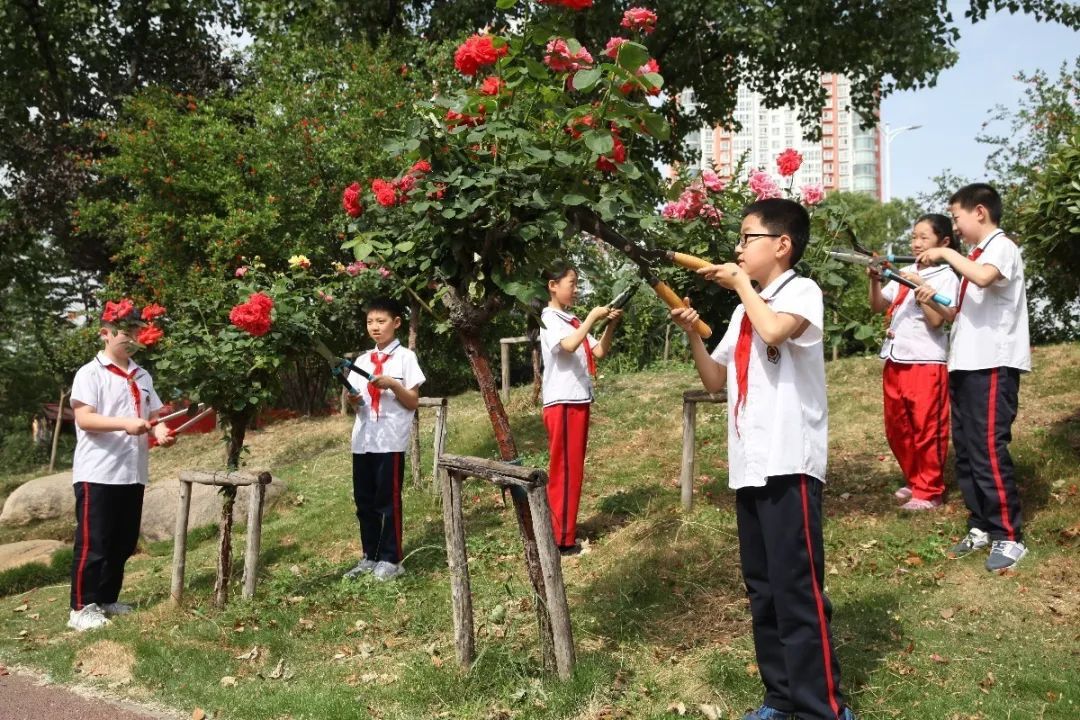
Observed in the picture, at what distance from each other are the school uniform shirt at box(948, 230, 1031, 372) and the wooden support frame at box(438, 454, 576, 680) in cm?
278

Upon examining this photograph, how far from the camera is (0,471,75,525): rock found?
12500 mm

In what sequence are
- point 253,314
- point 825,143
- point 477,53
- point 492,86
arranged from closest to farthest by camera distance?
point 477,53 → point 492,86 → point 253,314 → point 825,143

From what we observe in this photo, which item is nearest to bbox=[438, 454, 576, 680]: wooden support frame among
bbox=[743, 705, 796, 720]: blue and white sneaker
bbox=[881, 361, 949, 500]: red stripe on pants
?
bbox=[743, 705, 796, 720]: blue and white sneaker

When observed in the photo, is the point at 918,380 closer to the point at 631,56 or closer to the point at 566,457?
the point at 566,457

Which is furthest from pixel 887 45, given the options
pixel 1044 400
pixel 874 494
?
pixel 874 494

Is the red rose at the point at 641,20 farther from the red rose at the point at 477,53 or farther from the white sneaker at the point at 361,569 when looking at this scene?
the white sneaker at the point at 361,569

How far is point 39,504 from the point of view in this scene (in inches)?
498

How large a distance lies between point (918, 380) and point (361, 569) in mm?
4142

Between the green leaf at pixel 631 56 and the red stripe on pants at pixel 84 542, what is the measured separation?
195 inches

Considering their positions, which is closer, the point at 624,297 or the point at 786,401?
the point at 786,401

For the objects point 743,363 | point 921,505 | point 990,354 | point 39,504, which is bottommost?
point 39,504

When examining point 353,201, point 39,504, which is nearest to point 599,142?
point 353,201

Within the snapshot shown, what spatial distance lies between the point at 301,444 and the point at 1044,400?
410 inches

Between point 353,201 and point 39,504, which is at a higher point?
point 353,201
